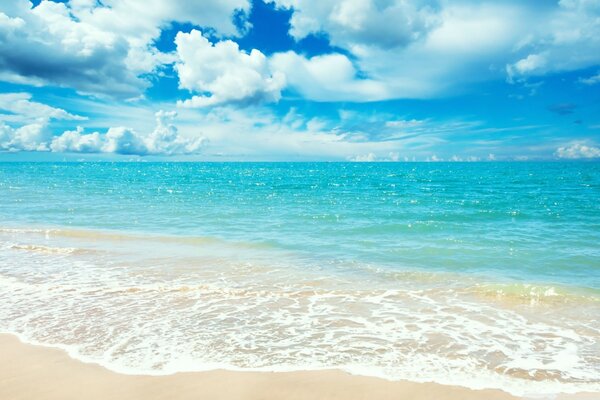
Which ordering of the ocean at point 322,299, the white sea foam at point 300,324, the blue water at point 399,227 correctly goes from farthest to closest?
1. the blue water at point 399,227
2. the ocean at point 322,299
3. the white sea foam at point 300,324

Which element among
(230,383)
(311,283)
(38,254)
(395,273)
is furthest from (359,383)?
(38,254)

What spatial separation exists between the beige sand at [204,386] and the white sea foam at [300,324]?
252 millimetres

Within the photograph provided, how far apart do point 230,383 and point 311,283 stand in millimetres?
5724

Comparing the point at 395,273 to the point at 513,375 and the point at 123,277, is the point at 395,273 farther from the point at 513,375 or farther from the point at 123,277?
the point at 123,277

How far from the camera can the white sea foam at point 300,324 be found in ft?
20.9

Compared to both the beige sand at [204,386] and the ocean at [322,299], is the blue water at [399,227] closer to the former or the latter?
the ocean at [322,299]

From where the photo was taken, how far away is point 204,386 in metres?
5.73

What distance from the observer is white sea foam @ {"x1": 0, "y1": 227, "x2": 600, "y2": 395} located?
6.36 m

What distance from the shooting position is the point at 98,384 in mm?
5746

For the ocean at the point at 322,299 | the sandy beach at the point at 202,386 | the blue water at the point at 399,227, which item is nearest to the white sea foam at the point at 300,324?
the ocean at the point at 322,299

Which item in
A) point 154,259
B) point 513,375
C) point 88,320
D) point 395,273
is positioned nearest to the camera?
Answer: point 513,375

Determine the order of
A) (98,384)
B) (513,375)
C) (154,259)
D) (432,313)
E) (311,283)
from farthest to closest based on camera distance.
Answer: (154,259) → (311,283) → (432,313) → (513,375) → (98,384)

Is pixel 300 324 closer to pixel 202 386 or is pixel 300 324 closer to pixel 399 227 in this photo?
pixel 202 386

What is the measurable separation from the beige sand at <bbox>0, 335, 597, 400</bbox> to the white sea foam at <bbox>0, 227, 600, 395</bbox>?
25cm
